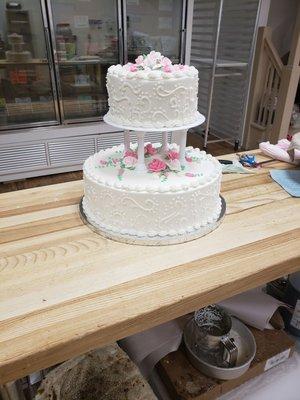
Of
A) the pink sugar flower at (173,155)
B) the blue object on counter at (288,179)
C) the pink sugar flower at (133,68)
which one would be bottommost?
the blue object on counter at (288,179)

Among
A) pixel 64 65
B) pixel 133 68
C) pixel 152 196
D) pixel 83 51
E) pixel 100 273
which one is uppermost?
pixel 133 68

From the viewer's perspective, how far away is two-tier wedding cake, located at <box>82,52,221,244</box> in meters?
0.98

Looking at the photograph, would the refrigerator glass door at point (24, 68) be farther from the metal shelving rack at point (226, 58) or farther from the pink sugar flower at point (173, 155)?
the pink sugar flower at point (173, 155)

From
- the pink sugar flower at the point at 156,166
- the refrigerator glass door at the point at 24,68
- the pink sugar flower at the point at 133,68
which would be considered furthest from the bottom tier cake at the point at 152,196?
the refrigerator glass door at the point at 24,68

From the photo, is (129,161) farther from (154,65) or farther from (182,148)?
(154,65)

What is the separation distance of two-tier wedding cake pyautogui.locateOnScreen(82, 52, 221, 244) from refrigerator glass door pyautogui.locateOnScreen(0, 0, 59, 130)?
215cm

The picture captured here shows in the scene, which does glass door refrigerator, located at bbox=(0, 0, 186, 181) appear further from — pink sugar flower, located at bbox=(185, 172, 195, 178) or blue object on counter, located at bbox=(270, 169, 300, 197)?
pink sugar flower, located at bbox=(185, 172, 195, 178)

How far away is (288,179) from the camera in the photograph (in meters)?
1.45

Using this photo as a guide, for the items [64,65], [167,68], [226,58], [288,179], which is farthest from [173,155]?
[226,58]

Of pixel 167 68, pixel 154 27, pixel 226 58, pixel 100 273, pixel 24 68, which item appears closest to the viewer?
pixel 100 273

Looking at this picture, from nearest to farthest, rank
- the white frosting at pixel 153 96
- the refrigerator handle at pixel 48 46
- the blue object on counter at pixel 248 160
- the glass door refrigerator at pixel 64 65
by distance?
the white frosting at pixel 153 96 → the blue object on counter at pixel 248 160 → the refrigerator handle at pixel 48 46 → the glass door refrigerator at pixel 64 65

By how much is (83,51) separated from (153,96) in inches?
98.2

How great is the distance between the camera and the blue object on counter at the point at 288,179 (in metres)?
1.35

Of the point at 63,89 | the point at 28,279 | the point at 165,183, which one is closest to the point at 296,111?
the point at 63,89
